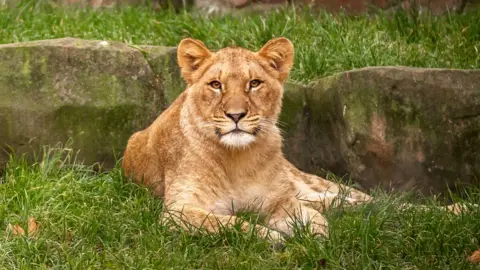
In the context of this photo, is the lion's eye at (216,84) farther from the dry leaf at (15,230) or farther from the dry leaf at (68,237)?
the dry leaf at (15,230)

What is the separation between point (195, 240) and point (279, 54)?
155cm

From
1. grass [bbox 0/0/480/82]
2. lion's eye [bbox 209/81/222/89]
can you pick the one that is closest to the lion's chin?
lion's eye [bbox 209/81/222/89]

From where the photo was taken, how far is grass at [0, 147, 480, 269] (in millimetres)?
5922

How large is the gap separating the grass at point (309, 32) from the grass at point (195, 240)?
2033 millimetres

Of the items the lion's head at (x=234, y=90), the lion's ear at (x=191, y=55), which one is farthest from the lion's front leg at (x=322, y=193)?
the lion's ear at (x=191, y=55)

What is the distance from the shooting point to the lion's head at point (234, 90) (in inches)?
264

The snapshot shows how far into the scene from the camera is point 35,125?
784 centimetres

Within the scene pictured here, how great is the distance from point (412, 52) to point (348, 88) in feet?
4.53

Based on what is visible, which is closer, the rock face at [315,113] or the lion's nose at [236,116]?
the lion's nose at [236,116]

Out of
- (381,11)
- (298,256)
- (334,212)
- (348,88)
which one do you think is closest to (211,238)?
(298,256)

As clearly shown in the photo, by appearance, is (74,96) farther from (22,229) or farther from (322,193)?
(322,193)

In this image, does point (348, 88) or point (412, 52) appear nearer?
point (348, 88)

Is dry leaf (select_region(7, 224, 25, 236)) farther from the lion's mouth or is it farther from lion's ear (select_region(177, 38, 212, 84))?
lion's ear (select_region(177, 38, 212, 84))

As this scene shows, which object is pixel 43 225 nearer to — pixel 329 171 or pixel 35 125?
pixel 35 125
